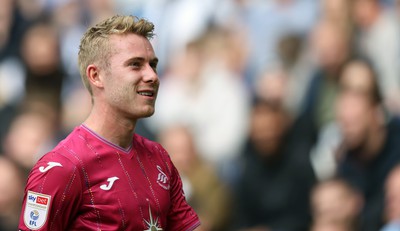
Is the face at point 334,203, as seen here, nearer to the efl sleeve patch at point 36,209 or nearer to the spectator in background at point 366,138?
the spectator in background at point 366,138

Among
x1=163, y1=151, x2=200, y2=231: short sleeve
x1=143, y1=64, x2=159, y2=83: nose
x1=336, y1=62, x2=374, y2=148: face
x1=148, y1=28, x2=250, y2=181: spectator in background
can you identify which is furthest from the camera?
x1=148, y1=28, x2=250, y2=181: spectator in background

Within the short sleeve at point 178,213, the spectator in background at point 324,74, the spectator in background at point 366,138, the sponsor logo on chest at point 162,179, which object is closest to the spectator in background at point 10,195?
the spectator in background at point 324,74

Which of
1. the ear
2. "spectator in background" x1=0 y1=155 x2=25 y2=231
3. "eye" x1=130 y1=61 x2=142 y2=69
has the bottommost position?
"spectator in background" x1=0 y1=155 x2=25 y2=231

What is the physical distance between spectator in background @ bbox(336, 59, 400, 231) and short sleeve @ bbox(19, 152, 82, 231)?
3841 millimetres

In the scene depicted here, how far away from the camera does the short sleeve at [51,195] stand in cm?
314

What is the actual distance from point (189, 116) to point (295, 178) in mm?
1234

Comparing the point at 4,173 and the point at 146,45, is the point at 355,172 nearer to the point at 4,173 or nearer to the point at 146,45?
the point at 4,173

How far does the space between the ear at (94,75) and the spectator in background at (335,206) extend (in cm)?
375

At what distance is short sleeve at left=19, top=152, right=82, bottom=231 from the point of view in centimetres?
314

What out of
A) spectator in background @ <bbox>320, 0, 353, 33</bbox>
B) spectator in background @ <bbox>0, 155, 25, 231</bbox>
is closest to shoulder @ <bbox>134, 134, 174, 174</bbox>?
spectator in background @ <bbox>320, 0, 353, 33</bbox>

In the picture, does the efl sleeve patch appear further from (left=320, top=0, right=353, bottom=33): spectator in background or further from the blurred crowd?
(left=320, top=0, right=353, bottom=33): spectator in background

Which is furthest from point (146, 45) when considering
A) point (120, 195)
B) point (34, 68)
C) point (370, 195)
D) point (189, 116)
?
point (34, 68)

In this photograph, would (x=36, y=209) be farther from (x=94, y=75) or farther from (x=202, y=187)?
(x=202, y=187)

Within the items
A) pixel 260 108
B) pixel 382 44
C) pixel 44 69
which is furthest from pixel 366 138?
pixel 44 69
